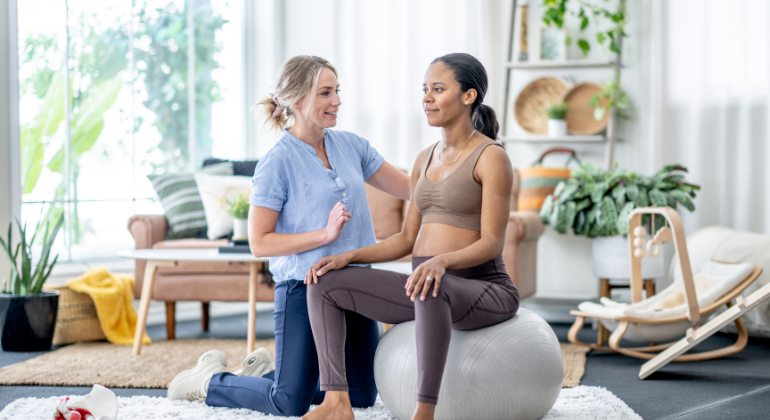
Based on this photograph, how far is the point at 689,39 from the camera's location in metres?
3.98

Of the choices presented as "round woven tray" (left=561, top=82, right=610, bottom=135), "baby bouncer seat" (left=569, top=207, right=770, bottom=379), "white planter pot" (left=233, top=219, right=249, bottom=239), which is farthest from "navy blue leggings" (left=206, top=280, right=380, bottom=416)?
"round woven tray" (left=561, top=82, right=610, bottom=135)

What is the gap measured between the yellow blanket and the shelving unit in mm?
2257

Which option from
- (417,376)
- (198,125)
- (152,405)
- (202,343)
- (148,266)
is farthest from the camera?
(198,125)

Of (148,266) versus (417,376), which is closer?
(417,376)

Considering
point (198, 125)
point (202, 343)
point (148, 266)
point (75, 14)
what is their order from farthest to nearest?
1. point (198, 125)
2. point (75, 14)
3. point (202, 343)
4. point (148, 266)

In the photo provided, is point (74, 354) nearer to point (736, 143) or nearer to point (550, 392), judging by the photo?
point (550, 392)

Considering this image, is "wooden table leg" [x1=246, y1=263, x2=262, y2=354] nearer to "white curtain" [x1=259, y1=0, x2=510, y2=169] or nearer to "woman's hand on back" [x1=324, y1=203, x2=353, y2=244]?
"woman's hand on back" [x1=324, y1=203, x2=353, y2=244]

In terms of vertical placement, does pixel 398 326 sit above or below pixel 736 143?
below

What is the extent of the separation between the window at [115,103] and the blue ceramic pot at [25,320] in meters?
0.69

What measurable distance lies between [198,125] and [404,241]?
2912 mm

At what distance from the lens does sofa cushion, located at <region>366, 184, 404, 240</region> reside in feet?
12.6

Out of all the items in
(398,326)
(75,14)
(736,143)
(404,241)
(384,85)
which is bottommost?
(398,326)

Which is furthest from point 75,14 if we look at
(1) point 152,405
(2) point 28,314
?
(1) point 152,405

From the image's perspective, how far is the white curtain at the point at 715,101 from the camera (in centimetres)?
384
